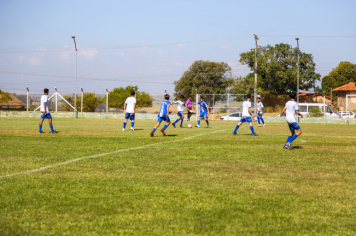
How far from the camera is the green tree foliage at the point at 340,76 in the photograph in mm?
74188

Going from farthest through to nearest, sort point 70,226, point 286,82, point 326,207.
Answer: point 286,82 < point 326,207 < point 70,226

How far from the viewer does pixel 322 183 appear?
5836 millimetres

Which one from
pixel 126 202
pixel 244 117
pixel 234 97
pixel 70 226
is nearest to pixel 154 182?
pixel 126 202

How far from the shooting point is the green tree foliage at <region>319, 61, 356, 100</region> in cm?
7419

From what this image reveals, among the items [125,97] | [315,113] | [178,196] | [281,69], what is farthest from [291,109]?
[125,97]

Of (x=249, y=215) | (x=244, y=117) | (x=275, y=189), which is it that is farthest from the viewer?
(x=244, y=117)

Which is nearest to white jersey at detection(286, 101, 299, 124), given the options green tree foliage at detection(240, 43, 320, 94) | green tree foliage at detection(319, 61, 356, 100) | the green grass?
the green grass

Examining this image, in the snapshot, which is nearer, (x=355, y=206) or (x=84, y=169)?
(x=355, y=206)

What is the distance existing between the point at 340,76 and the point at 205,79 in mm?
27772

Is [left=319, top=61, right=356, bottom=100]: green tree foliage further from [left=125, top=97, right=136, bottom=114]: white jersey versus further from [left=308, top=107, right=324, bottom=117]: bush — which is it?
[left=125, top=97, right=136, bottom=114]: white jersey

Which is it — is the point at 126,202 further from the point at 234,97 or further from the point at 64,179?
the point at 234,97

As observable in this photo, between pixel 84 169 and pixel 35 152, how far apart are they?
Answer: 2.98 meters

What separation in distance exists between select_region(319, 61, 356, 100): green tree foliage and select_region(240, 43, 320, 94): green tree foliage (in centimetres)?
1473

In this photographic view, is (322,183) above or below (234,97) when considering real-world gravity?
below
